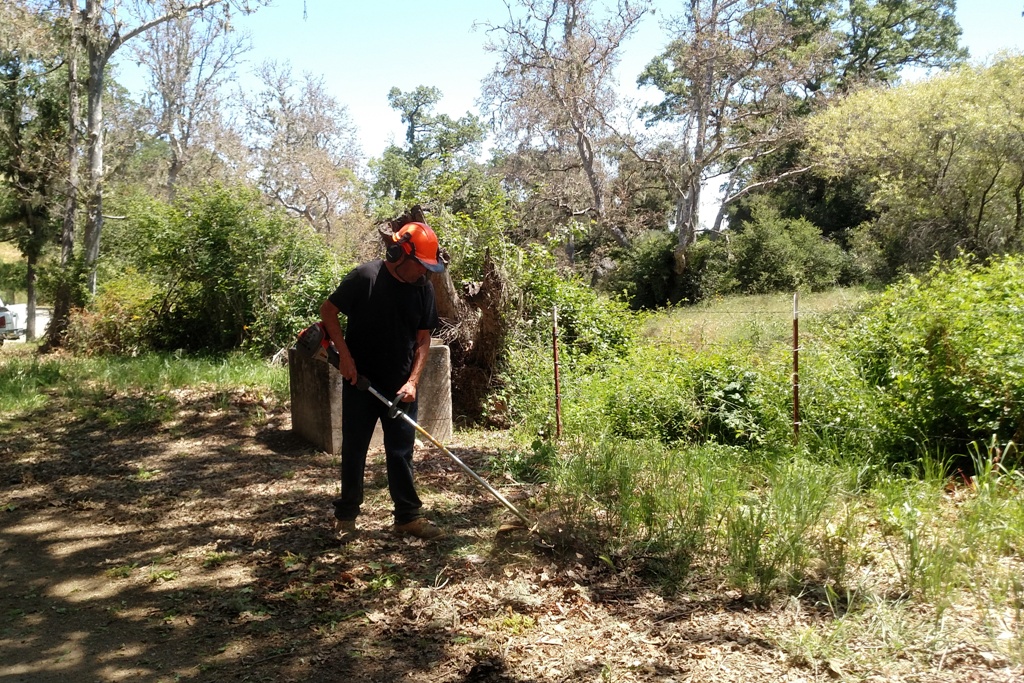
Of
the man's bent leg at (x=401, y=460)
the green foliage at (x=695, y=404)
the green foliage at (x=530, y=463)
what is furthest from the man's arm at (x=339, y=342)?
the green foliage at (x=695, y=404)

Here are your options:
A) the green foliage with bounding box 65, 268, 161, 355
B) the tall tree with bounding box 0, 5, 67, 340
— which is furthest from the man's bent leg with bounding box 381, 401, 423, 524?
the tall tree with bounding box 0, 5, 67, 340

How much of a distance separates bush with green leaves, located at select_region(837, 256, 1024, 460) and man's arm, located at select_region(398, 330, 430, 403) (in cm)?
384

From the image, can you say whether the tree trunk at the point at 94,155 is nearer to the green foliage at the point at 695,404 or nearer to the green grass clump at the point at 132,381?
the green grass clump at the point at 132,381

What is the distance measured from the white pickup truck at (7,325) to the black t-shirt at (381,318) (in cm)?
1780

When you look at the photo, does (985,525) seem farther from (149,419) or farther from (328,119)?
(328,119)

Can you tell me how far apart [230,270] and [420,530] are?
7942 millimetres

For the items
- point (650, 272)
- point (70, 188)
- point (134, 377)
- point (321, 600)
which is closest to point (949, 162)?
point (650, 272)

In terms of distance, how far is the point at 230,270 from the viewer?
12.1 m

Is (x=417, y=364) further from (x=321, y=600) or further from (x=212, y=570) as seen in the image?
(x=212, y=570)

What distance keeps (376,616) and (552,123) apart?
28525mm

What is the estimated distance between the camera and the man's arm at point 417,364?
513 centimetres

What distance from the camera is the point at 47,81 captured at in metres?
22.6

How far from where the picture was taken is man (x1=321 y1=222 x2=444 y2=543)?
510 centimetres

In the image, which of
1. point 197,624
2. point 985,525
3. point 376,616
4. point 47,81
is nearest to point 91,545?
point 197,624
